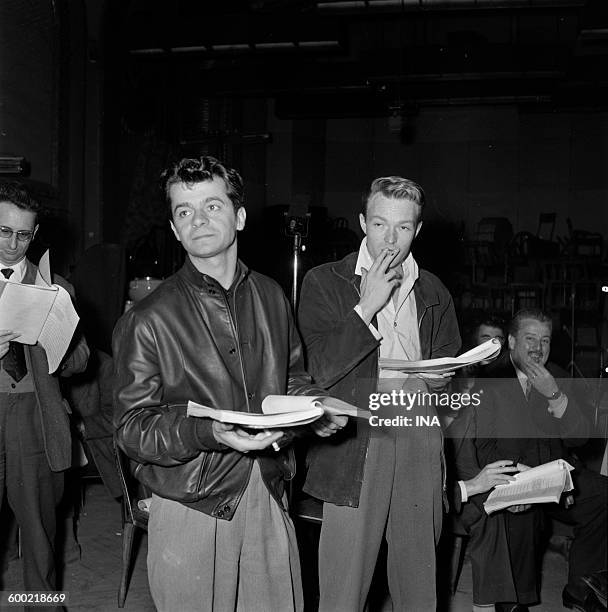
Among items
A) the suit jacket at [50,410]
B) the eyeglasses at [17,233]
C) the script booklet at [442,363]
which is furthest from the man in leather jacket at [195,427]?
the eyeglasses at [17,233]

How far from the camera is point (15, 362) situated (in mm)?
2359

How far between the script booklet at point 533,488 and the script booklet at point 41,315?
1.59 meters

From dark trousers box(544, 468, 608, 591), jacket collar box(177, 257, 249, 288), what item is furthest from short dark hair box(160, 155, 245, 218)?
dark trousers box(544, 468, 608, 591)

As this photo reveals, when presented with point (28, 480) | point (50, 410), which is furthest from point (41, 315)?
point (28, 480)

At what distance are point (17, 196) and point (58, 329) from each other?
1.54 feet

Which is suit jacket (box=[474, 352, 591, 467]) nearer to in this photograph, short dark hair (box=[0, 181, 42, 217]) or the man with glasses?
the man with glasses

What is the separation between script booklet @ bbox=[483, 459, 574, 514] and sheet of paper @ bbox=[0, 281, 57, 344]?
5.49ft

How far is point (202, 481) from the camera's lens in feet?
5.23

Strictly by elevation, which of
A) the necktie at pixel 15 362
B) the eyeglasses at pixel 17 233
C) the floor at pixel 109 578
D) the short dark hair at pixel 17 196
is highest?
the short dark hair at pixel 17 196

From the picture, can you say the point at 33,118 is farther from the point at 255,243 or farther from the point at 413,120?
the point at 413,120

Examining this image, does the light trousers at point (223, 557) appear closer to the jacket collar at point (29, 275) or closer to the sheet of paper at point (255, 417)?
the sheet of paper at point (255, 417)

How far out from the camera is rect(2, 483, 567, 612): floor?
2926 millimetres

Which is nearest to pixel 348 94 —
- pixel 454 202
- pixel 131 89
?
pixel 454 202

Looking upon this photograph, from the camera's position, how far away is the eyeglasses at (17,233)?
239 cm
